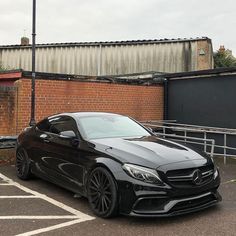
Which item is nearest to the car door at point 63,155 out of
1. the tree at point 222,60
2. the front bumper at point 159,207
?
the front bumper at point 159,207

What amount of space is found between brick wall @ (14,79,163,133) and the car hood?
557cm

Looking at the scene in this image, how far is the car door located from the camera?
20.6 feet

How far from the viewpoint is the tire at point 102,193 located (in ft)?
17.6

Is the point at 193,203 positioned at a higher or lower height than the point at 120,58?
lower

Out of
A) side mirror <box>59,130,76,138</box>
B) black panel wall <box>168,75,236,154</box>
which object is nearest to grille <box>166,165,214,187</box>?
side mirror <box>59,130,76,138</box>

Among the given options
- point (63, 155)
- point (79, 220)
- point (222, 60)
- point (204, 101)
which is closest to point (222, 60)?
point (222, 60)

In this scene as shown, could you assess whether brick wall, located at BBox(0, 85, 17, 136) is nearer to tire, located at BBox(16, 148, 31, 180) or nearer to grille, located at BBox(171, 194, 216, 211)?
tire, located at BBox(16, 148, 31, 180)

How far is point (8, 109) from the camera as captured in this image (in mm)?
11086

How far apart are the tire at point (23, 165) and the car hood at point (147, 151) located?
2.30 metres

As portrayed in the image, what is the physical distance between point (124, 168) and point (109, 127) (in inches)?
63.2

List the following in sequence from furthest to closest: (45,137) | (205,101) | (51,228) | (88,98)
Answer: (205,101) → (88,98) → (45,137) → (51,228)

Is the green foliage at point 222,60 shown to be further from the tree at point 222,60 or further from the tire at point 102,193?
the tire at point 102,193

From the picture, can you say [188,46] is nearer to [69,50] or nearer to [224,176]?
[69,50]

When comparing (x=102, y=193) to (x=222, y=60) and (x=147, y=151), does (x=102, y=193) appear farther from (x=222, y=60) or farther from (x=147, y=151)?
(x=222, y=60)
